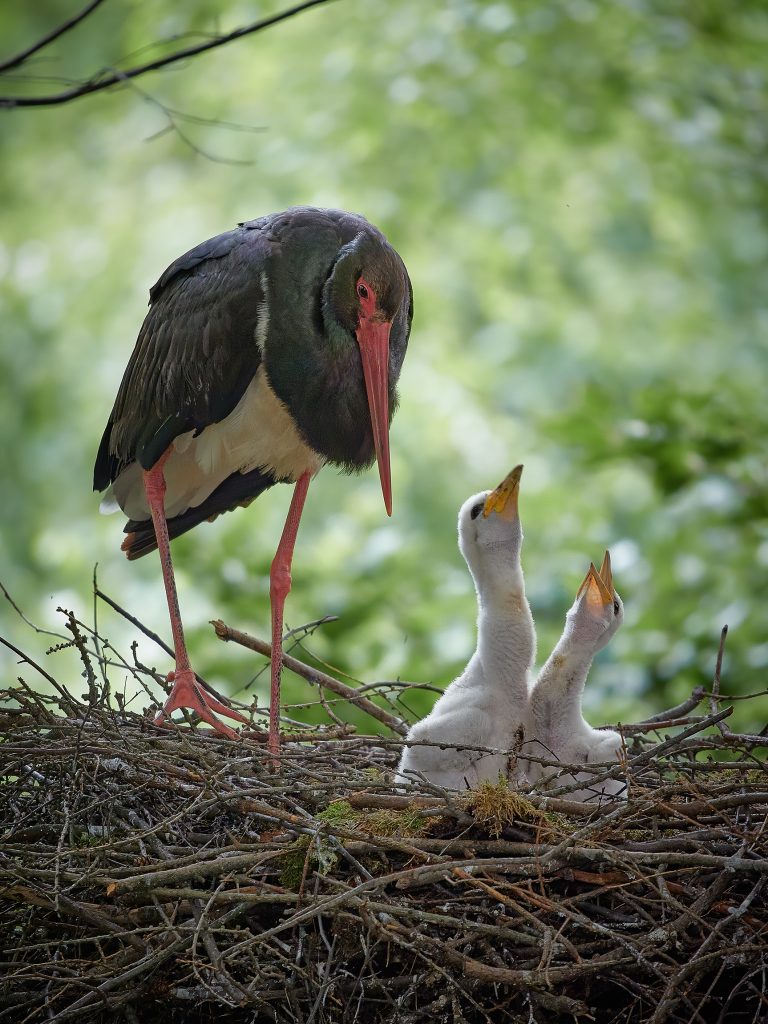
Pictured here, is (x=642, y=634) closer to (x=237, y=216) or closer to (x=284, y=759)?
(x=284, y=759)

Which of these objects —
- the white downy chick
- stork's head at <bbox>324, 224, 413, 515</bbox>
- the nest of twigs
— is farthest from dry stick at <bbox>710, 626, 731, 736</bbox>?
stork's head at <bbox>324, 224, 413, 515</bbox>

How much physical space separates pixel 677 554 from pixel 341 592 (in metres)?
1.51

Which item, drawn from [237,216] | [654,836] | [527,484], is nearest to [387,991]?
[654,836]

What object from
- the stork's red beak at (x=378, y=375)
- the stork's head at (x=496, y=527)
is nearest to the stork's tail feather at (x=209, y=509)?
the stork's red beak at (x=378, y=375)

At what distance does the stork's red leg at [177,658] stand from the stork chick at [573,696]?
34.8 inches

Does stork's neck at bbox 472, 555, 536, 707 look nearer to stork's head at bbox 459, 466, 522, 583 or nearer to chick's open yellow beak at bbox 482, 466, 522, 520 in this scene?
stork's head at bbox 459, 466, 522, 583

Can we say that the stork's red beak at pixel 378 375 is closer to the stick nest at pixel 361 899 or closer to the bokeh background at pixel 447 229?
the stick nest at pixel 361 899

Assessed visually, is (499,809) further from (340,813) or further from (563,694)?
(563,694)

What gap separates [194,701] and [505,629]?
1.02m

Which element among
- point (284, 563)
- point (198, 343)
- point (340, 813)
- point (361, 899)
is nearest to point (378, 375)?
point (198, 343)

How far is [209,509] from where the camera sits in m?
4.34

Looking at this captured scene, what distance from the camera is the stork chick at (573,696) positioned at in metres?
3.13

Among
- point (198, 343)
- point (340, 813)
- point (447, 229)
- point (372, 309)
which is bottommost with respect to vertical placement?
point (340, 813)

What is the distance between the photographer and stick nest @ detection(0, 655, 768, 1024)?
93.7 inches
